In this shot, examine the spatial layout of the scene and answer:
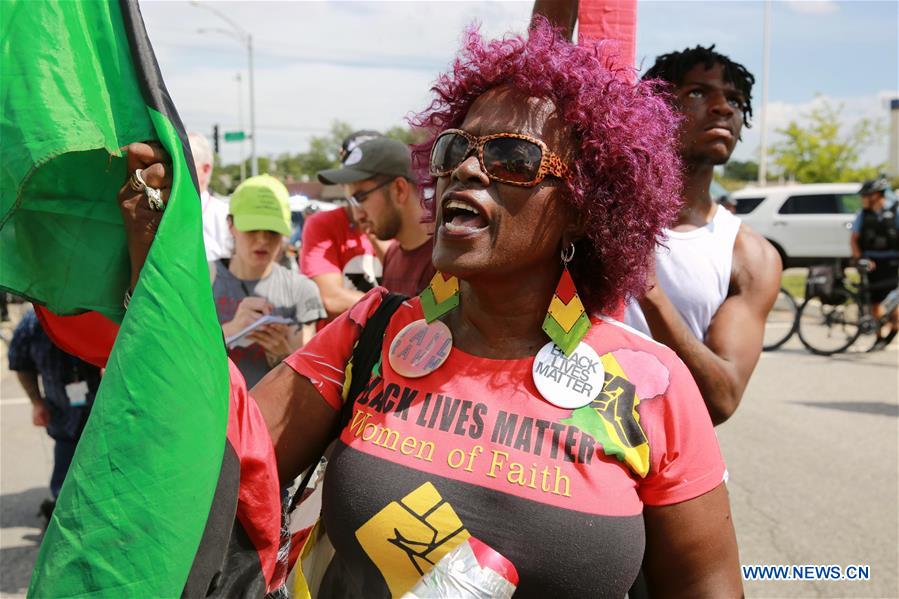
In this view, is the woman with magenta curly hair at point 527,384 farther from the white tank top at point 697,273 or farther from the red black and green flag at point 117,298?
the white tank top at point 697,273

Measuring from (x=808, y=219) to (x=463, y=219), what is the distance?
18.1 metres

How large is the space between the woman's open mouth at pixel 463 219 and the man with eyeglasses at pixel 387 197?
2.13 meters

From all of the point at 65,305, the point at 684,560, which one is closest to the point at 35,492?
the point at 65,305

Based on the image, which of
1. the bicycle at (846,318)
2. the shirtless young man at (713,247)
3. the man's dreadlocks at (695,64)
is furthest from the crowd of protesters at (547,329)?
the bicycle at (846,318)

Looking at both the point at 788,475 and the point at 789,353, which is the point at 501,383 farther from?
the point at 789,353

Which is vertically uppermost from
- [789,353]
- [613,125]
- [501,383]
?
[613,125]

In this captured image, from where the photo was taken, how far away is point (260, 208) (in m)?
4.11

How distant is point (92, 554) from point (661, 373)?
45.2 inches

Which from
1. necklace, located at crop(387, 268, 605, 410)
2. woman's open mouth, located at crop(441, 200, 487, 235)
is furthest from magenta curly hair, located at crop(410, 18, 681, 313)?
woman's open mouth, located at crop(441, 200, 487, 235)

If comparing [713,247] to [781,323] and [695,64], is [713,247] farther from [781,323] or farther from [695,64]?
[781,323]

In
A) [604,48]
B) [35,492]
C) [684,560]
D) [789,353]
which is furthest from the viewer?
[789,353]

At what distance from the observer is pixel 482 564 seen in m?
1.60

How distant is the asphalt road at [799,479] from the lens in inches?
181

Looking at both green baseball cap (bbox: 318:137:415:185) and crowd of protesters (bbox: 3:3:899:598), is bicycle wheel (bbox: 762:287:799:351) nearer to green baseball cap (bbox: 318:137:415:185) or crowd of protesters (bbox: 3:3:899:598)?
green baseball cap (bbox: 318:137:415:185)
